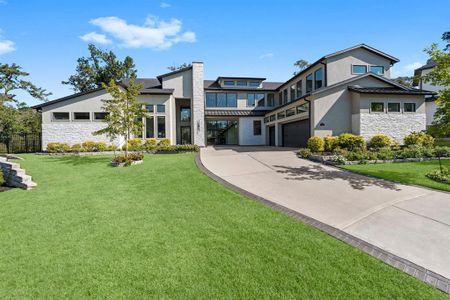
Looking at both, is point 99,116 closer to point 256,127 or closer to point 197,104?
point 197,104

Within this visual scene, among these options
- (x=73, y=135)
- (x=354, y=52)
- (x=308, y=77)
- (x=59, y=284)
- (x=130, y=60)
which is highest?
(x=130, y=60)

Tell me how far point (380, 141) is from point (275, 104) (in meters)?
13.4

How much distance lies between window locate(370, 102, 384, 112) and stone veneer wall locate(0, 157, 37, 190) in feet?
64.9

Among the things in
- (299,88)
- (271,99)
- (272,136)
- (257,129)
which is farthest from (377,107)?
(257,129)

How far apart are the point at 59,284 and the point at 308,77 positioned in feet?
72.6

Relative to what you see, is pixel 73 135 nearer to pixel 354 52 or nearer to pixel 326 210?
pixel 326 210

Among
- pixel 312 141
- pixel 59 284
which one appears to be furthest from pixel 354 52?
pixel 59 284

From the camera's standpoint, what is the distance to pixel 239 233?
4.12 m

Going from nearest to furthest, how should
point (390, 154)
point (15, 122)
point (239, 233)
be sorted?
point (239, 233)
point (390, 154)
point (15, 122)

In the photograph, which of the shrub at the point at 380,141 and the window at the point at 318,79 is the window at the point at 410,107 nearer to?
the shrub at the point at 380,141

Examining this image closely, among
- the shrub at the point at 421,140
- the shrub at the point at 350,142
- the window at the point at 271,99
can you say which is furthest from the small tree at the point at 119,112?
the shrub at the point at 421,140

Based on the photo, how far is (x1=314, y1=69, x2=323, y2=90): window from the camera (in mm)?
19286

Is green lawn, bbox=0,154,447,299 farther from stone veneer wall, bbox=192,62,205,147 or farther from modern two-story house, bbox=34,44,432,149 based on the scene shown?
stone veneer wall, bbox=192,62,205,147

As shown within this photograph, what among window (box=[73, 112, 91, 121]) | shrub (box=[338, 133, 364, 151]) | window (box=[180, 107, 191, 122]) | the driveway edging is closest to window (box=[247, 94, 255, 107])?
window (box=[180, 107, 191, 122])
